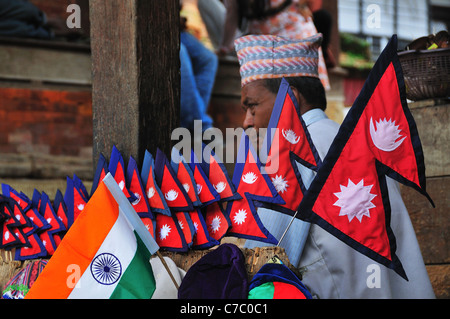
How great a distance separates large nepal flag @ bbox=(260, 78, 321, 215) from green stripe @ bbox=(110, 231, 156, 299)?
1.74 feet

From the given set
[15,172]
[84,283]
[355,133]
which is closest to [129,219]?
[84,283]

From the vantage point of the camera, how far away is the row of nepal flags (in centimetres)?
217

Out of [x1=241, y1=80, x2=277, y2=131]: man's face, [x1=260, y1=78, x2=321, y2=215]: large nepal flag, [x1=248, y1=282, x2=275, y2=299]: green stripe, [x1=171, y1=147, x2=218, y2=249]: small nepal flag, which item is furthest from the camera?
[x1=241, y1=80, x2=277, y2=131]: man's face

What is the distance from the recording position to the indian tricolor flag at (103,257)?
210 centimetres

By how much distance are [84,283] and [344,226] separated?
880mm

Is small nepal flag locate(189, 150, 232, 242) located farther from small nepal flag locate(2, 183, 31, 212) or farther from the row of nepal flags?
small nepal flag locate(2, 183, 31, 212)

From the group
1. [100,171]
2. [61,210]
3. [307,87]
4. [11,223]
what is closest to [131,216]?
[100,171]

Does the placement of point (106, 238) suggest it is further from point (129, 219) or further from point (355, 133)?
point (355, 133)

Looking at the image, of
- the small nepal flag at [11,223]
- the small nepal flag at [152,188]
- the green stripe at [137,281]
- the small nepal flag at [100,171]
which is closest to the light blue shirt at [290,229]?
the small nepal flag at [152,188]

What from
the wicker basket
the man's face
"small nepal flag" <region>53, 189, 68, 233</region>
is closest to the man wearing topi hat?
the man's face

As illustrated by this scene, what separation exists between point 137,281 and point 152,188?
1.68 feet

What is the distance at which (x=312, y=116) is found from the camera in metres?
2.86

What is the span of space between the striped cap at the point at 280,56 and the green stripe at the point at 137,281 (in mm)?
1135
